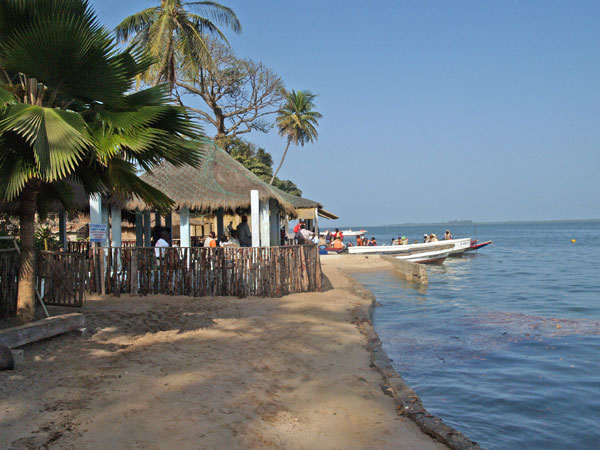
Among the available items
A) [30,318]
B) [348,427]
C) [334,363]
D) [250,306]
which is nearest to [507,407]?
[334,363]

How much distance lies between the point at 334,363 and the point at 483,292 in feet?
39.9

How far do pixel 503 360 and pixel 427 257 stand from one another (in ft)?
71.3


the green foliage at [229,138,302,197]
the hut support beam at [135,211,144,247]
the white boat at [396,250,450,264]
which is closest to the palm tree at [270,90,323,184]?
the green foliage at [229,138,302,197]

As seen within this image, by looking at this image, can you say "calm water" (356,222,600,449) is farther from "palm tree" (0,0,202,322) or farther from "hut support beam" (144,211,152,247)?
"hut support beam" (144,211,152,247)

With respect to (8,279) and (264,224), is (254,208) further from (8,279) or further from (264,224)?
(8,279)

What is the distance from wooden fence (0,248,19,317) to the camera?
23.6 feet

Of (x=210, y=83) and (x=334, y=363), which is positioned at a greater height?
(x=210, y=83)

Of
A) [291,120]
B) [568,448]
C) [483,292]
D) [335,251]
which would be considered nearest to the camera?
[568,448]

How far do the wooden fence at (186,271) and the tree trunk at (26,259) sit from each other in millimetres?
3844

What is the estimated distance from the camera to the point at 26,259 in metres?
6.33

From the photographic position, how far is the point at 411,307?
12742 mm

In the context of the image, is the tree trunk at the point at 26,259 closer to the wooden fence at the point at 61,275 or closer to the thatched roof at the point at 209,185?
the wooden fence at the point at 61,275

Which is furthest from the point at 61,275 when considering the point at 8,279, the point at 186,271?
the point at 186,271

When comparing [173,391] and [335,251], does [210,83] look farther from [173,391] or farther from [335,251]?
[173,391]
